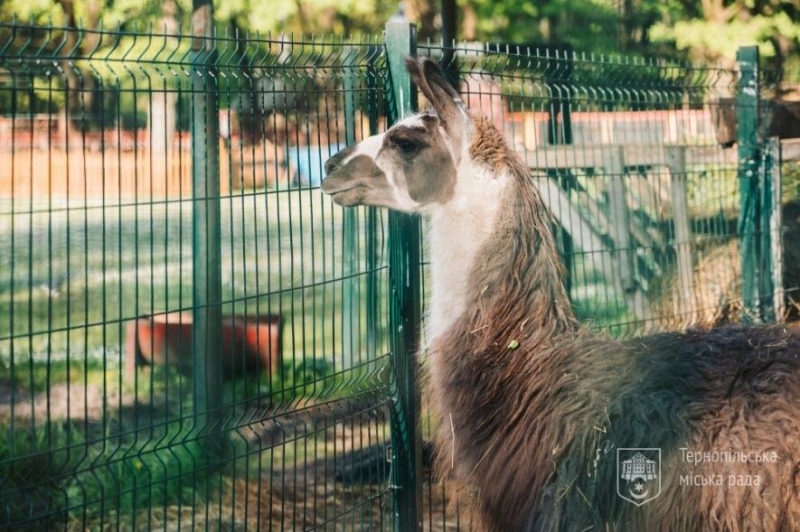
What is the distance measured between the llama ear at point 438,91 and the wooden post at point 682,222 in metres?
3.67

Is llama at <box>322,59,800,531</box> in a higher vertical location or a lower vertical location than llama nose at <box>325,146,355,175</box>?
lower

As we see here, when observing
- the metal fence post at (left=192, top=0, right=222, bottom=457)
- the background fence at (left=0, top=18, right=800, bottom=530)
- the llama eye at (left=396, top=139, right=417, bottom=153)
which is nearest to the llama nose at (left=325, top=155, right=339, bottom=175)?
the background fence at (left=0, top=18, right=800, bottom=530)

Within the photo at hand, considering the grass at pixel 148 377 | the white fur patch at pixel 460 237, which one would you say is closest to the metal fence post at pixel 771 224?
the grass at pixel 148 377

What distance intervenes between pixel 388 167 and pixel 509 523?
1.80 m

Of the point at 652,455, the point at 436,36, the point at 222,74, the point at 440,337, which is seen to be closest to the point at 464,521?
the point at 440,337

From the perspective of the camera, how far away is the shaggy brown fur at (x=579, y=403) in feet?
11.6

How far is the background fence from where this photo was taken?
14.5 ft

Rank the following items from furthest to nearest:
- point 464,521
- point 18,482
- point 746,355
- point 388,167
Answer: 1. point 464,521
2. point 18,482
3. point 388,167
4. point 746,355

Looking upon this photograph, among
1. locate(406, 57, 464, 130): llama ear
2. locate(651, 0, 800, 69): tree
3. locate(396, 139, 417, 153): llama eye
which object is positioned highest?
locate(651, 0, 800, 69): tree

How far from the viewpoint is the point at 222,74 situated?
4.31m

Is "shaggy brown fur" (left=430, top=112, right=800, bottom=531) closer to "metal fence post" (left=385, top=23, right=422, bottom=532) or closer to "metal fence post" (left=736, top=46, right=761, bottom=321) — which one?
"metal fence post" (left=385, top=23, right=422, bottom=532)

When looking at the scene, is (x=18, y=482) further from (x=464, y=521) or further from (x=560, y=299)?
(x=560, y=299)

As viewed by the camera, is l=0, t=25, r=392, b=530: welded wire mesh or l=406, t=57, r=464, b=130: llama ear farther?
l=406, t=57, r=464, b=130: llama ear

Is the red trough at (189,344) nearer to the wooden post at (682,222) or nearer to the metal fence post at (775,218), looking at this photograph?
the wooden post at (682,222)
